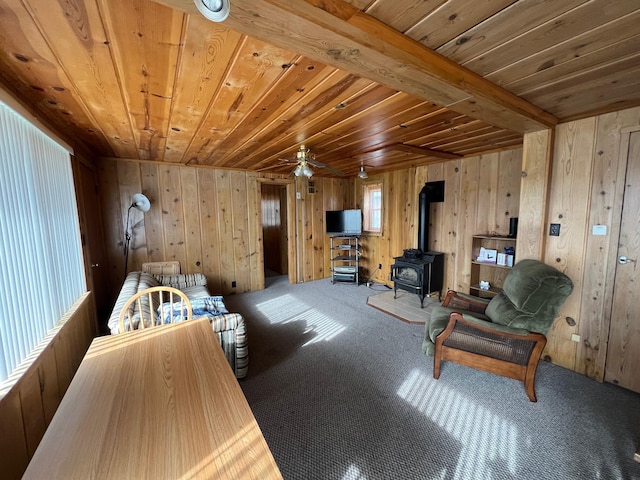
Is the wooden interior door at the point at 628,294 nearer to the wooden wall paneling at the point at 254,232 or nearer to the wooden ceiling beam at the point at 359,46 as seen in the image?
the wooden ceiling beam at the point at 359,46

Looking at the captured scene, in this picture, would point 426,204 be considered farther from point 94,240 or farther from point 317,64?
point 94,240

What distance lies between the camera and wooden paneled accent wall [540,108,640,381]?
206 cm

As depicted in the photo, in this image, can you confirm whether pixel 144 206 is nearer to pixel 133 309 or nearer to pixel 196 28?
pixel 133 309

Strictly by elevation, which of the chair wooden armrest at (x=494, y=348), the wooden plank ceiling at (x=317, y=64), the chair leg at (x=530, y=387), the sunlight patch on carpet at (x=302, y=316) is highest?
the wooden plank ceiling at (x=317, y=64)

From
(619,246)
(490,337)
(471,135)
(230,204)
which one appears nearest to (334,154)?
(471,135)

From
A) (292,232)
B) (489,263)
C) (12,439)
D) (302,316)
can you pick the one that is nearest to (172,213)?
(292,232)

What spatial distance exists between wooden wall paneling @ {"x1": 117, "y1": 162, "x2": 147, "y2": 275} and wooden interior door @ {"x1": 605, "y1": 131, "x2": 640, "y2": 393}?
5.35 meters

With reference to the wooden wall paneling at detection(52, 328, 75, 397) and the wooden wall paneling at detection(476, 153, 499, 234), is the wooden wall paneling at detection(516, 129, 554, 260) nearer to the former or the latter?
the wooden wall paneling at detection(476, 153, 499, 234)

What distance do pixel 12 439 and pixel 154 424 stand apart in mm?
945

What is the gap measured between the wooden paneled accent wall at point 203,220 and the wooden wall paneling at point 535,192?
141 inches

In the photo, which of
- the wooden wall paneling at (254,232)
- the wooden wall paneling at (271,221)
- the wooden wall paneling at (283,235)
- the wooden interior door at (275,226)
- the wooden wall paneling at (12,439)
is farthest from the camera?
the wooden wall paneling at (271,221)

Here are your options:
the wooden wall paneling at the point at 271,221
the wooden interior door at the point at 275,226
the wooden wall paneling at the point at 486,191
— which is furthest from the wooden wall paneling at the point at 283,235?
the wooden wall paneling at the point at 486,191

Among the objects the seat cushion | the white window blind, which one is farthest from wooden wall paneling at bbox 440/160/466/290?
the white window blind

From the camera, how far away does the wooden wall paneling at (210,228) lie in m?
4.19
